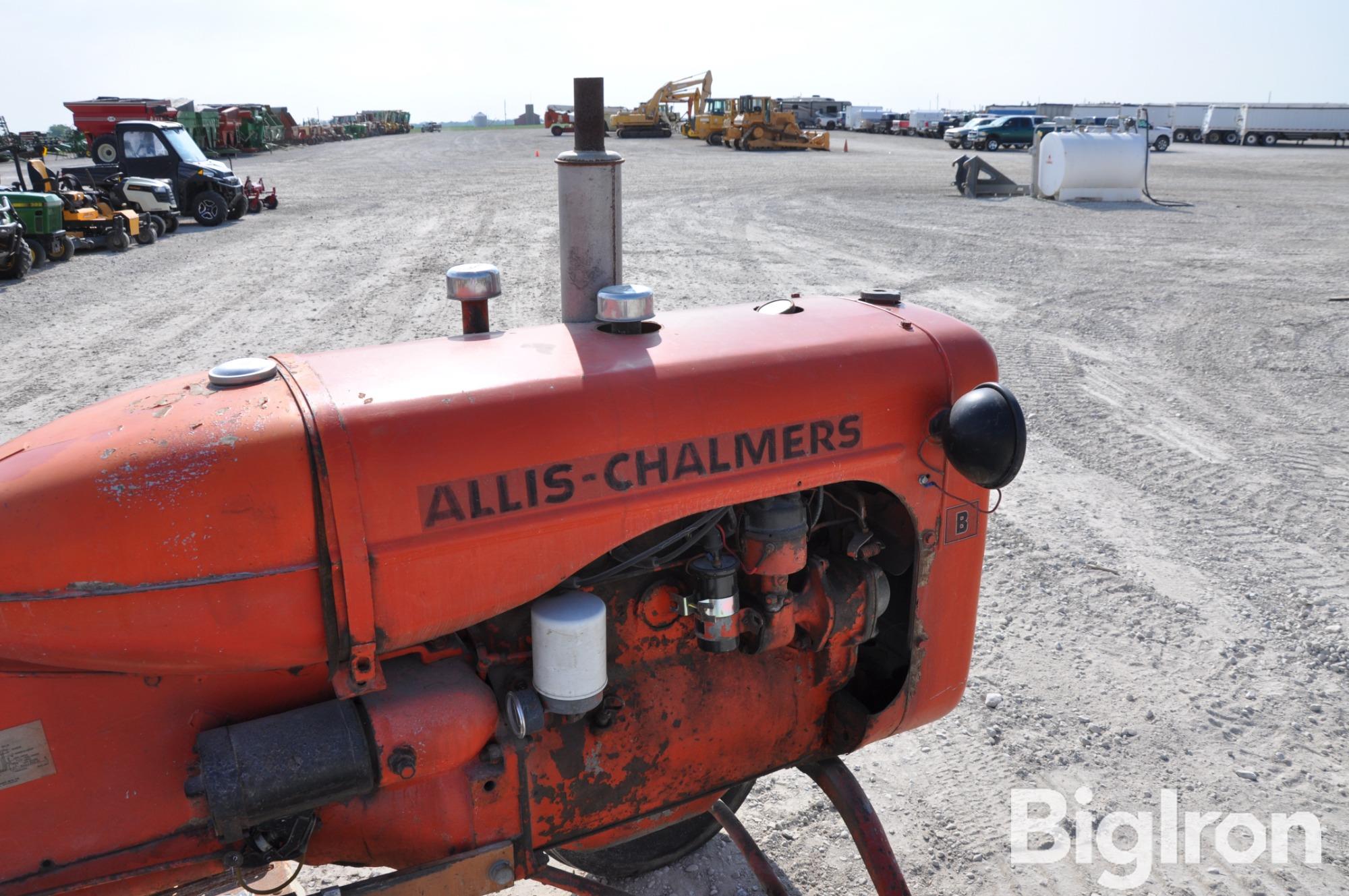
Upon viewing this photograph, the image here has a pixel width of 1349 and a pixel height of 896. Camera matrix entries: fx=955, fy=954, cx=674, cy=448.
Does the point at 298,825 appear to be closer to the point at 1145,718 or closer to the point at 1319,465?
the point at 1145,718

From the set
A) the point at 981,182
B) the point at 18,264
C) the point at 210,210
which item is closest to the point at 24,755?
the point at 18,264

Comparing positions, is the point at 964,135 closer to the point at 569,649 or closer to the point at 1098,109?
the point at 1098,109

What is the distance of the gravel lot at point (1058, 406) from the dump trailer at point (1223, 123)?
23315 mm

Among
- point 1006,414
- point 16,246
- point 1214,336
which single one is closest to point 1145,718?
point 1006,414

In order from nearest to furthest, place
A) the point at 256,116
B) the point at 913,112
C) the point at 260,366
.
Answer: the point at 260,366 < the point at 256,116 < the point at 913,112

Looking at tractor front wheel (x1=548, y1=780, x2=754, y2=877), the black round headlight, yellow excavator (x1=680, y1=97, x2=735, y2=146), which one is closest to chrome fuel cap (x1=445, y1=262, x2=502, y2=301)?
the black round headlight

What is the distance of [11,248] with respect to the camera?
470 inches

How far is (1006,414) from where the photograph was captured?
7.22 feet

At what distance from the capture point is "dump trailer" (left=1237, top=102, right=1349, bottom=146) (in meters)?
38.3

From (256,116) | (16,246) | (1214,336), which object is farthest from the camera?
(256,116)

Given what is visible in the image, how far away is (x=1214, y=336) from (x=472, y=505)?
9.08m

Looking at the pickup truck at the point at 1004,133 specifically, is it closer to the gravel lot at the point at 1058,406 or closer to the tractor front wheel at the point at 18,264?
the gravel lot at the point at 1058,406

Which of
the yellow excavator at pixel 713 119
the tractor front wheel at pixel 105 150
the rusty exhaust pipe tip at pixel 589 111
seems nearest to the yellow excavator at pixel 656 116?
the yellow excavator at pixel 713 119

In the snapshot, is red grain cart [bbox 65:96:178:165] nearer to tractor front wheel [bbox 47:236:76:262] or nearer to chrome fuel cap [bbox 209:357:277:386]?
tractor front wheel [bbox 47:236:76:262]
